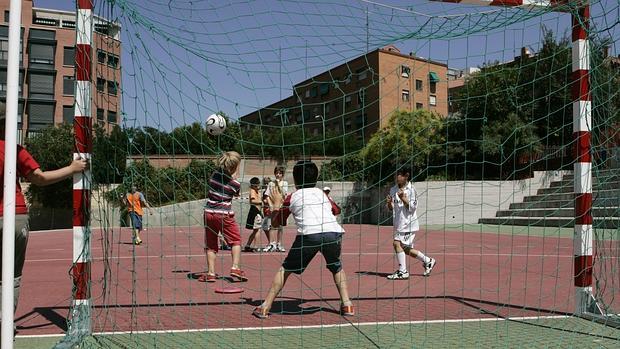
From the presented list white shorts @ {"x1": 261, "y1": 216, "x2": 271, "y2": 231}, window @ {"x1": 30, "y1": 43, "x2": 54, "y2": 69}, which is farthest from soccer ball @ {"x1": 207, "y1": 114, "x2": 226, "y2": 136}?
window @ {"x1": 30, "y1": 43, "x2": 54, "y2": 69}

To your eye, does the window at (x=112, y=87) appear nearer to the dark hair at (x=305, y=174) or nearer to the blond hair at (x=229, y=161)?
the dark hair at (x=305, y=174)

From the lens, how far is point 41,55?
55.4 meters

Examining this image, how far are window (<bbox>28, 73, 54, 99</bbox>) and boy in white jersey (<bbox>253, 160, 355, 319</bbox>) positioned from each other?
183 feet

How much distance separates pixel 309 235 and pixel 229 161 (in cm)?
242

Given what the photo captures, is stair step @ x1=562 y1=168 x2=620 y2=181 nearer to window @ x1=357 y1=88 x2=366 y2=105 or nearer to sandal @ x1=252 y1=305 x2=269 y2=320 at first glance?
window @ x1=357 y1=88 x2=366 y2=105

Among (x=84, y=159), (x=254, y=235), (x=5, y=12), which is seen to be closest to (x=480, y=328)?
(x=84, y=159)

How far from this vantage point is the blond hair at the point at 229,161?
25.1 ft

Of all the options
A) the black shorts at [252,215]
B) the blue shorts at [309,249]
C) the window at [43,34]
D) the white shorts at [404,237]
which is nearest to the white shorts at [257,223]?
the black shorts at [252,215]

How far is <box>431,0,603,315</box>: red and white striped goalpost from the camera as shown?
5824 millimetres

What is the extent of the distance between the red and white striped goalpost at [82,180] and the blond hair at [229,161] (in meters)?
2.73

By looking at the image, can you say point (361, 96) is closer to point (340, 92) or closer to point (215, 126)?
point (340, 92)

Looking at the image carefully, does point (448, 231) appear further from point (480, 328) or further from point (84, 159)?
point (84, 159)

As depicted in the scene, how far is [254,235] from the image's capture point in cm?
1319

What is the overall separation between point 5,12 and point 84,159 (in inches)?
2303
